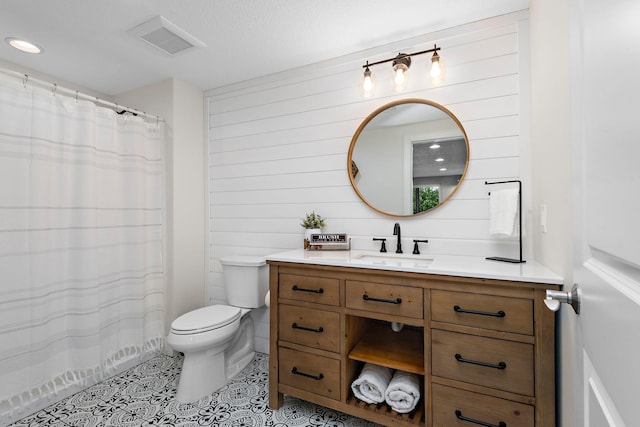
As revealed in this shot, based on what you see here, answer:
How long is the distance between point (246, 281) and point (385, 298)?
4.28 feet

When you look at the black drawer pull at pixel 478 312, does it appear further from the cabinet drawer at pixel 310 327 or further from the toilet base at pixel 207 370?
the toilet base at pixel 207 370

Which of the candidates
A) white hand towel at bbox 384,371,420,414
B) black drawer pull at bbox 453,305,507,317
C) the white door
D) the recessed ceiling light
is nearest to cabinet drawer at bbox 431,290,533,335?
black drawer pull at bbox 453,305,507,317

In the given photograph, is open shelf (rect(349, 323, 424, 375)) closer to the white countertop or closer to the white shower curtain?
the white countertop

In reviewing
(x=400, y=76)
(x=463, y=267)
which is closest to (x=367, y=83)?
(x=400, y=76)

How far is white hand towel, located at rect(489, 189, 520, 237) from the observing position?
164 cm

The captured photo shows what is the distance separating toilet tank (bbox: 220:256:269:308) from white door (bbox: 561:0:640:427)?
6.81ft

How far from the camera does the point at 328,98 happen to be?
2354 millimetres

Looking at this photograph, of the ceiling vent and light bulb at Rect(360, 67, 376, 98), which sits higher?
the ceiling vent

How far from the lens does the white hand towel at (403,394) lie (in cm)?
155

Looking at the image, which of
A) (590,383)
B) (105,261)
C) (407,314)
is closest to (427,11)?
(407,314)

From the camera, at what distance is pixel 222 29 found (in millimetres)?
1990

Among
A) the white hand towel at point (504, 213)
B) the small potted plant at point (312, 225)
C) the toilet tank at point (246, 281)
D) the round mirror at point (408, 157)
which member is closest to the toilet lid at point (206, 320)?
the toilet tank at point (246, 281)

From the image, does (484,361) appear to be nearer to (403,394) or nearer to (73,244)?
(403,394)

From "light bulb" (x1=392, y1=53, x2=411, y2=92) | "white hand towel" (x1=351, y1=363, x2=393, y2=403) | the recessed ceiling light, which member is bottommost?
"white hand towel" (x1=351, y1=363, x2=393, y2=403)
